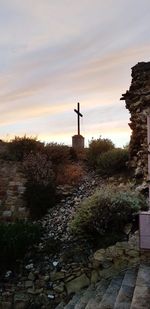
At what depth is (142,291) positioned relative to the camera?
14.9 ft

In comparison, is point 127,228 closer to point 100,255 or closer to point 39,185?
point 100,255

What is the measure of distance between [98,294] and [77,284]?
28.5 inches

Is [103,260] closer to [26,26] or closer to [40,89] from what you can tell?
[26,26]

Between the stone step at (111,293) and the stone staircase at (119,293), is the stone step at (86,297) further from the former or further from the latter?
the stone step at (111,293)

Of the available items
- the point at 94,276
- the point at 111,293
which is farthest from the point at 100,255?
the point at 111,293

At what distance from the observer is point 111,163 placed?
9.91 metres

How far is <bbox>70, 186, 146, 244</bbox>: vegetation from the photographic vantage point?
6289mm

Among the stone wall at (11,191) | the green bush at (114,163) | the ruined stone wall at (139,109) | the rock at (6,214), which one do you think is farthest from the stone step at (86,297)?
the green bush at (114,163)

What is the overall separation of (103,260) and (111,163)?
443 centimetres

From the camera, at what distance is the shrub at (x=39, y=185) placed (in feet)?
27.6

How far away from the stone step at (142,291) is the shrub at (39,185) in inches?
141

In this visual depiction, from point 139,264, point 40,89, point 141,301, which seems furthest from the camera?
point 40,89

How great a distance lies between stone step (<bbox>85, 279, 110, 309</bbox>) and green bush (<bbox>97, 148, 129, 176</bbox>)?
4591 millimetres

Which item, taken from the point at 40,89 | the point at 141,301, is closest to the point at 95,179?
the point at 40,89
